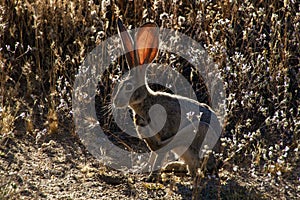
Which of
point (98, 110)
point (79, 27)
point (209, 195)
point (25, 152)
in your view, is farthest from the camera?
point (79, 27)

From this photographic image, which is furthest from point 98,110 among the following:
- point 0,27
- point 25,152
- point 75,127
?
point 0,27

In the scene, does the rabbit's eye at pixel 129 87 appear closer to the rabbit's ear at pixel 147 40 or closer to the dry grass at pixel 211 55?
the rabbit's ear at pixel 147 40

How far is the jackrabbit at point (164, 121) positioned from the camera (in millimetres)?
5621

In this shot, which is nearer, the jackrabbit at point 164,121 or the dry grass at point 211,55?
the jackrabbit at point 164,121

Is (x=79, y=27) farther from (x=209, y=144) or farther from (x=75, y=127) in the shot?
A: (x=209, y=144)

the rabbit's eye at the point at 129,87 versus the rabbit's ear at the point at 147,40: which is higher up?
the rabbit's ear at the point at 147,40

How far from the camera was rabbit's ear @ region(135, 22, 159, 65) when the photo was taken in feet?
17.8

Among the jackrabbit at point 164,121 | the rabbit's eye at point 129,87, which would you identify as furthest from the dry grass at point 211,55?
the rabbit's eye at point 129,87

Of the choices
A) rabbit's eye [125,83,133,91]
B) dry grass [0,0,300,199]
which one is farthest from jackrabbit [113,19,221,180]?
dry grass [0,0,300,199]

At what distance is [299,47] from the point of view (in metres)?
6.89

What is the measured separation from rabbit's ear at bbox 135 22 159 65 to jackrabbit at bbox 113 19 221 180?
0.05 ft

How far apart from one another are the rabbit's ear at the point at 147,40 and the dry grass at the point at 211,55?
91 centimetres

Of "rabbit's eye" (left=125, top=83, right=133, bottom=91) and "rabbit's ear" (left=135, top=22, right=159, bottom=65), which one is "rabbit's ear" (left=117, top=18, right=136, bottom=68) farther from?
"rabbit's eye" (left=125, top=83, right=133, bottom=91)

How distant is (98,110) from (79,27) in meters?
1.11
